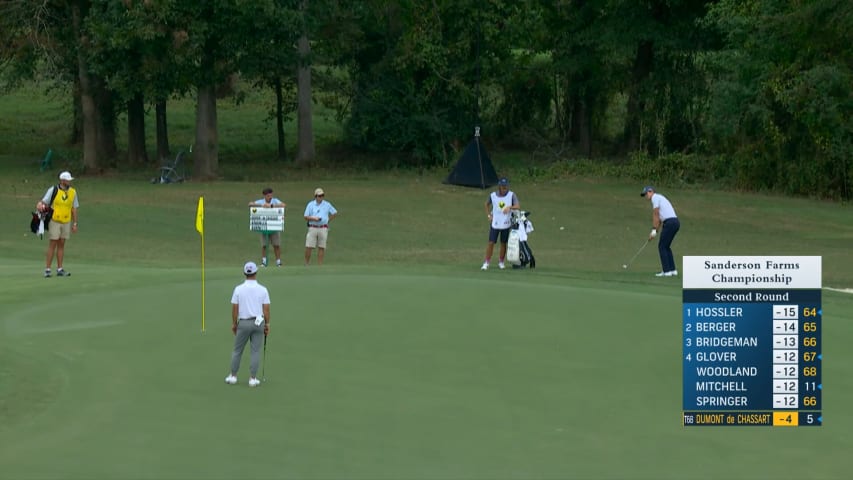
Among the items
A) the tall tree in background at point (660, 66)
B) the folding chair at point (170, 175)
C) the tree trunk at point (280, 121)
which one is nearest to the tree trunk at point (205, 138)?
the folding chair at point (170, 175)

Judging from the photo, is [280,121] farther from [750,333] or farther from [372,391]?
[750,333]

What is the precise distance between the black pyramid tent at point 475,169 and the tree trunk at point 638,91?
11.3 metres

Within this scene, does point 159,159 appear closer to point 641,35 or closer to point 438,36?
point 438,36

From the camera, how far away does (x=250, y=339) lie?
1622 cm

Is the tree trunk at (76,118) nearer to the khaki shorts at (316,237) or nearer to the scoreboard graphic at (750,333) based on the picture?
the khaki shorts at (316,237)

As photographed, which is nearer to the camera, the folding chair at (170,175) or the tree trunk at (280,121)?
the folding chair at (170,175)

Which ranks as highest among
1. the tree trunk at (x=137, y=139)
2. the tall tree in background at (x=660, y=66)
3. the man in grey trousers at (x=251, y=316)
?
the tall tree in background at (x=660, y=66)

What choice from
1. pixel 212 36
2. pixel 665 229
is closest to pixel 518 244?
pixel 665 229

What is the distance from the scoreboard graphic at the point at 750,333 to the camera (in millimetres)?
12188

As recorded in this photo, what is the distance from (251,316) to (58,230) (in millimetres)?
10864

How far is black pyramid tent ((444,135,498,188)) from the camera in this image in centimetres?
5422

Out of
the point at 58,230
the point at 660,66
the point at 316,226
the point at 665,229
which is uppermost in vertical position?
the point at 660,66

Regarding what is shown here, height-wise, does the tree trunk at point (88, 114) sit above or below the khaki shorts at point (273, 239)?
above

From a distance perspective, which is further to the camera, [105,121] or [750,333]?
[105,121]
